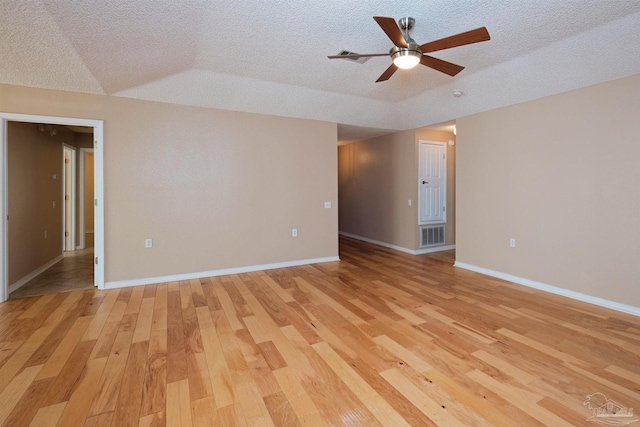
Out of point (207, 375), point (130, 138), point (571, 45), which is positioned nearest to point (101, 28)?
point (130, 138)

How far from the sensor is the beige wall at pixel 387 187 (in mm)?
5812

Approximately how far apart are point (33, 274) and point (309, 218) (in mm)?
4154

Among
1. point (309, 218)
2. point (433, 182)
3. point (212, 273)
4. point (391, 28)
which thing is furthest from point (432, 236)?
point (391, 28)

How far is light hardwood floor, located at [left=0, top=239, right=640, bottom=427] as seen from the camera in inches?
66.5

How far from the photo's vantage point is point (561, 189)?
3.58m

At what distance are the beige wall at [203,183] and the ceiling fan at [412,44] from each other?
2377mm

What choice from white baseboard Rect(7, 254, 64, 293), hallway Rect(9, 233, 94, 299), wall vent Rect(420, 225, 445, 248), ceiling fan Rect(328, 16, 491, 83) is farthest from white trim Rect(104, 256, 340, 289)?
ceiling fan Rect(328, 16, 491, 83)

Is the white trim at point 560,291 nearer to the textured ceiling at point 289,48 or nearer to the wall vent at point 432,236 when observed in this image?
the wall vent at point 432,236

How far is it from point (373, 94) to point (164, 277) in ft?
13.4

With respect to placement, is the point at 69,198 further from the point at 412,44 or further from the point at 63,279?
the point at 412,44

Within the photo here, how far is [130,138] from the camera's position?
385cm

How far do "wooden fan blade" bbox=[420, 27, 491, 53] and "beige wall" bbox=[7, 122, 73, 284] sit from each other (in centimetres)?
483

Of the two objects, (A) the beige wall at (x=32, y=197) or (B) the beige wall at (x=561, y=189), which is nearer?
(B) the beige wall at (x=561, y=189)

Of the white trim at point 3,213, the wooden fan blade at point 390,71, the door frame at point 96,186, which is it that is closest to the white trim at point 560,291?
the wooden fan blade at point 390,71
